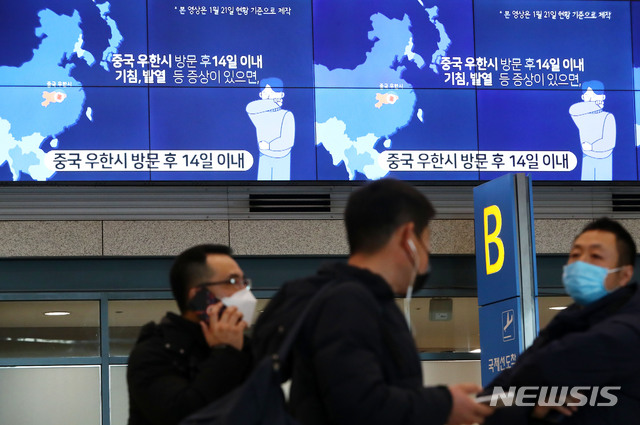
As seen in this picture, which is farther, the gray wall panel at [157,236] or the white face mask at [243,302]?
the gray wall panel at [157,236]

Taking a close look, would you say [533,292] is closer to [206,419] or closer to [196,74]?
[196,74]

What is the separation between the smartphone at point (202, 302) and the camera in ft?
11.6

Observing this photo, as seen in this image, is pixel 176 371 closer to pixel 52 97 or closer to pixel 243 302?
pixel 243 302

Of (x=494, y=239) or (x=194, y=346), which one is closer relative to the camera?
(x=194, y=346)

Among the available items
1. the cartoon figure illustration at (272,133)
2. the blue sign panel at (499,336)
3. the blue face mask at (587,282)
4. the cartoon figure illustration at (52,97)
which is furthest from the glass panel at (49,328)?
the blue face mask at (587,282)

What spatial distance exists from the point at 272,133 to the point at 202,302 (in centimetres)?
597

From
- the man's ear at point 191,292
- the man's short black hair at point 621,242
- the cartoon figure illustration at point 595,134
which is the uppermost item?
the cartoon figure illustration at point 595,134

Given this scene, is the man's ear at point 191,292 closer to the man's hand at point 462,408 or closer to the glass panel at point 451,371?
the man's hand at point 462,408

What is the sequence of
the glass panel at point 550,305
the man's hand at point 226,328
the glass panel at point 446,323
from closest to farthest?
the man's hand at point 226,328 < the glass panel at point 446,323 < the glass panel at point 550,305

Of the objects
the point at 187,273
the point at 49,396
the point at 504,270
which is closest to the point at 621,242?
the point at 187,273

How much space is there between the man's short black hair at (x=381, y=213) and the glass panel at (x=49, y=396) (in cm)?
716

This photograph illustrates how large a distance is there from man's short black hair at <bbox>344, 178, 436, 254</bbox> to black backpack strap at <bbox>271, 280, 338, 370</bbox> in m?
0.19

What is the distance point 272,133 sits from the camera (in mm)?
9438

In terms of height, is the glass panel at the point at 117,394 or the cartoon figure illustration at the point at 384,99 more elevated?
the cartoon figure illustration at the point at 384,99
